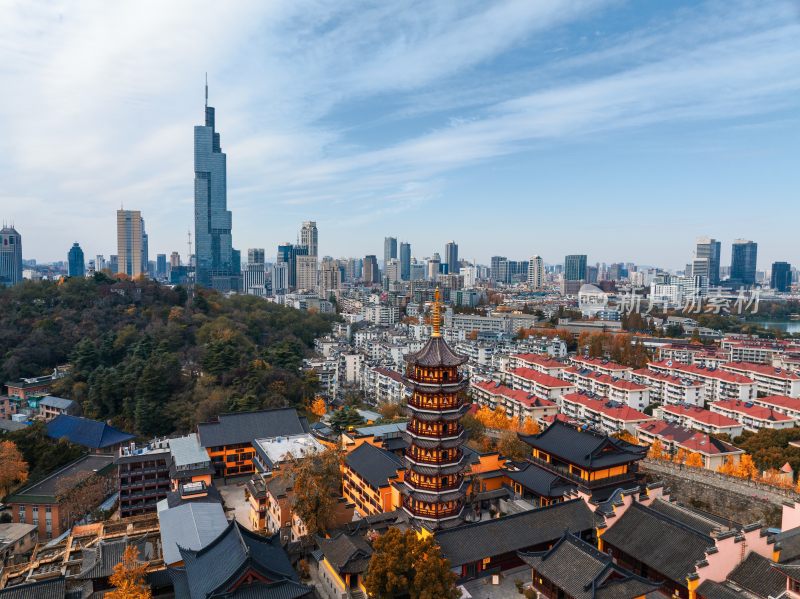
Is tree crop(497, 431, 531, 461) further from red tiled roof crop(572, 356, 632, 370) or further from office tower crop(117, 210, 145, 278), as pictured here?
office tower crop(117, 210, 145, 278)

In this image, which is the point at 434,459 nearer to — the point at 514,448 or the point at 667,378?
the point at 514,448

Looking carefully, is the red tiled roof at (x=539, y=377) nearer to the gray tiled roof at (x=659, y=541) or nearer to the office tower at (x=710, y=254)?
the gray tiled roof at (x=659, y=541)

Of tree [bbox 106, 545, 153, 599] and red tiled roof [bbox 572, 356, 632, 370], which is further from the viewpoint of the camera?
red tiled roof [bbox 572, 356, 632, 370]

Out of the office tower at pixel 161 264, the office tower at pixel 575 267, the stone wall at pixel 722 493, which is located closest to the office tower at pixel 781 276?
the office tower at pixel 575 267

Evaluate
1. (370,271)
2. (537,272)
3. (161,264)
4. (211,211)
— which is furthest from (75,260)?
(537,272)

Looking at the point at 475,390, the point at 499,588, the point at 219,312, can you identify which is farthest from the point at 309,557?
the point at 219,312

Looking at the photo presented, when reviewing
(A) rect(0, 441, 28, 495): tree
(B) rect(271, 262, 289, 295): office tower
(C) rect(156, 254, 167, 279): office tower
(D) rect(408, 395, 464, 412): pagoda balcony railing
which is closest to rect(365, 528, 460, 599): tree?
(D) rect(408, 395, 464, 412): pagoda balcony railing
